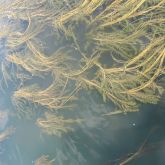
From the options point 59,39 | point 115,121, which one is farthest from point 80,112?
point 59,39

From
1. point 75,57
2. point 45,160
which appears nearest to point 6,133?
point 45,160

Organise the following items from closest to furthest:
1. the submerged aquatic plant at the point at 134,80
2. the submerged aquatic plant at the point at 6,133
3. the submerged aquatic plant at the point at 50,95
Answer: the submerged aquatic plant at the point at 134,80
the submerged aquatic plant at the point at 50,95
the submerged aquatic plant at the point at 6,133

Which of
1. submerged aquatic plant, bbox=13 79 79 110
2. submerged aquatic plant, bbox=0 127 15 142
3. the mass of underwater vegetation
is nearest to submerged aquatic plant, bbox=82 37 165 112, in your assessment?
the mass of underwater vegetation

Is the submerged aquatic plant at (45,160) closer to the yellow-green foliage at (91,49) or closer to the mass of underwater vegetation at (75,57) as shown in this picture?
the mass of underwater vegetation at (75,57)

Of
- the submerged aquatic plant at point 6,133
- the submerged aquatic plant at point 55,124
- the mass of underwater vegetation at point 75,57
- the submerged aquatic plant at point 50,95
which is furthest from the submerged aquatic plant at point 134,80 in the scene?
the submerged aquatic plant at point 6,133

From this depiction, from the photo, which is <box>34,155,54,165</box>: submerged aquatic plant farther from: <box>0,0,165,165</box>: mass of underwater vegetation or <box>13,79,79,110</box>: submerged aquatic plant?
<box>13,79,79,110</box>: submerged aquatic plant

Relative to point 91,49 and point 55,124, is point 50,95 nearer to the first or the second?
point 55,124

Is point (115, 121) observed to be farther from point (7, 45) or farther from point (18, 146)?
point (7, 45)
